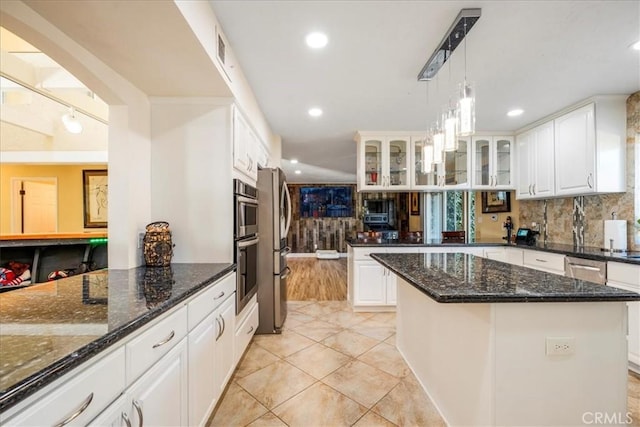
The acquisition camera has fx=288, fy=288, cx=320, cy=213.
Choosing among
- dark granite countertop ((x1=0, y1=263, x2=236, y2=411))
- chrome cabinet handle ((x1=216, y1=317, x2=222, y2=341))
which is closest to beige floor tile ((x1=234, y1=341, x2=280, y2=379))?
chrome cabinet handle ((x1=216, y1=317, x2=222, y2=341))

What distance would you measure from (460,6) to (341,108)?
1643 millimetres

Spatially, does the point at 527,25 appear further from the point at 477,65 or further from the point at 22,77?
the point at 22,77

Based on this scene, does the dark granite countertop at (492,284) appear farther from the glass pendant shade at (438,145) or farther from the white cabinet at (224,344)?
the white cabinet at (224,344)

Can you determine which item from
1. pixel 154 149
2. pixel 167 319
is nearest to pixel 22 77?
pixel 154 149

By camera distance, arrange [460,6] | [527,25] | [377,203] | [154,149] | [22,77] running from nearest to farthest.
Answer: [460,6], [527,25], [154,149], [22,77], [377,203]

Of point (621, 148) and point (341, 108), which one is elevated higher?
point (341, 108)

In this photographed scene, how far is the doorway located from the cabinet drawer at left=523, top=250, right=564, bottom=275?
689cm

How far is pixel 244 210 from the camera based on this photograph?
7.80 feet

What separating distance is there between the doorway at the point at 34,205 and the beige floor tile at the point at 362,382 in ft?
17.2

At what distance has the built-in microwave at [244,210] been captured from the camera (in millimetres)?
2213

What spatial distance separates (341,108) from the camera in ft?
10.3

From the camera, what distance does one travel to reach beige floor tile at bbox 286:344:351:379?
2309mm

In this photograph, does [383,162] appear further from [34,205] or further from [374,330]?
[34,205]

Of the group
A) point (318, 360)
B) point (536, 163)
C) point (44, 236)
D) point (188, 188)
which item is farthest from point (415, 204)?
point (44, 236)
